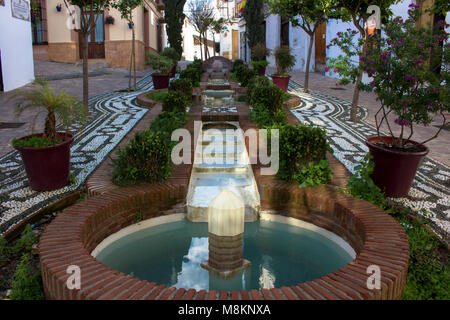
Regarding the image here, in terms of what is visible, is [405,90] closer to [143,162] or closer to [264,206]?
[264,206]

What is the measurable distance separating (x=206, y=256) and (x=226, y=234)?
1.59 ft

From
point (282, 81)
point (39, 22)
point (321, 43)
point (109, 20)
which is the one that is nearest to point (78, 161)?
point (282, 81)

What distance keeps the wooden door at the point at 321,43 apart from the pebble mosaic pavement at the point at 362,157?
30.9 feet

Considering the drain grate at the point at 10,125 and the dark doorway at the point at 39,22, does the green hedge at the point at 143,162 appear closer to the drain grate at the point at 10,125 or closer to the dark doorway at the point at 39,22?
the drain grate at the point at 10,125

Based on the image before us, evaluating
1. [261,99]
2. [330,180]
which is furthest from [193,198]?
[261,99]

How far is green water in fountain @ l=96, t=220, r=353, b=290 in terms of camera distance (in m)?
2.88

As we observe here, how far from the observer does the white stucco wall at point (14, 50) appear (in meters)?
11.7

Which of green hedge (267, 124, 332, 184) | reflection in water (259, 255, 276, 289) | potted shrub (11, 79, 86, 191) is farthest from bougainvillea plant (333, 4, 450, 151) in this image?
potted shrub (11, 79, 86, 191)

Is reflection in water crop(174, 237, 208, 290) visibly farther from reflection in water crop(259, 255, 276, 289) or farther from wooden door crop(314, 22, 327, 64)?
wooden door crop(314, 22, 327, 64)

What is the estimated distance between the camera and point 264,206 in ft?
12.9

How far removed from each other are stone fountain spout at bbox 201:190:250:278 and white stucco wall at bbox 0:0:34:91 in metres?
11.3

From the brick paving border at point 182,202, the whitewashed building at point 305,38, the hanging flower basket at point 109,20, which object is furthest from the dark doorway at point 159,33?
the brick paving border at point 182,202

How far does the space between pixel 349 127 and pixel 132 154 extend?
5.03m
